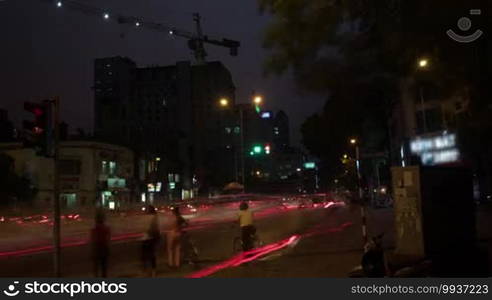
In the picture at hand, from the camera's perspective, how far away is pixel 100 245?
39.0 ft

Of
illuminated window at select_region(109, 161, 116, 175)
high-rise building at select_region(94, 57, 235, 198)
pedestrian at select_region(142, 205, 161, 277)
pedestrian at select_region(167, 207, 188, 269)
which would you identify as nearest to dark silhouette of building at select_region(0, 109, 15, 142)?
illuminated window at select_region(109, 161, 116, 175)

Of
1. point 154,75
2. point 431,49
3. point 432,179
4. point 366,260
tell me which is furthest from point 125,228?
point 154,75

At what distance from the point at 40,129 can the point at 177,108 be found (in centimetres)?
9188

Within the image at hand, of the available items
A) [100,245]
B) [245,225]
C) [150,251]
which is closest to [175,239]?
[150,251]

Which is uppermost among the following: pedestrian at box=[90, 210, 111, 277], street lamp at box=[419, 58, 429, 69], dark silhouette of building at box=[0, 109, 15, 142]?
dark silhouette of building at box=[0, 109, 15, 142]

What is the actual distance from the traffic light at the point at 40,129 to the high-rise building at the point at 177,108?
7310 cm

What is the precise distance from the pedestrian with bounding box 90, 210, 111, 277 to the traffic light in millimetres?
1696

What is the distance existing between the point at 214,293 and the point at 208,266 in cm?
744

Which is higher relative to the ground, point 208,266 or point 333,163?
point 333,163

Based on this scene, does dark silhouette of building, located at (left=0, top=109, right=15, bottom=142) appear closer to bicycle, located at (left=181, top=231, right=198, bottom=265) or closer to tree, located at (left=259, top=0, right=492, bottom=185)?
bicycle, located at (left=181, top=231, right=198, bottom=265)

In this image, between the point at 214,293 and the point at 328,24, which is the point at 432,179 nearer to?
the point at 328,24

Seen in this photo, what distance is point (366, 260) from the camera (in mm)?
9625

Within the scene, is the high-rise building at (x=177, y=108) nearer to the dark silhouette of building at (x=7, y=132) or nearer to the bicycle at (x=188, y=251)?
the dark silhouette of building at (x=7, y=132)

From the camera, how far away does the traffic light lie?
38.0ft
